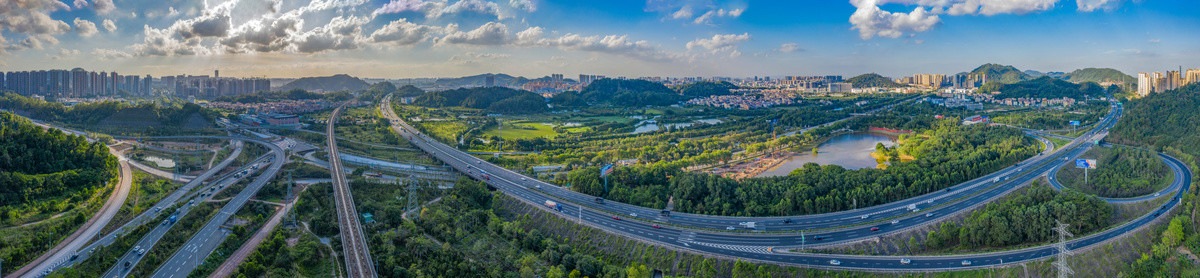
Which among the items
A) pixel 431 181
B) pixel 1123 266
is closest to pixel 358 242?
pixel 431 181

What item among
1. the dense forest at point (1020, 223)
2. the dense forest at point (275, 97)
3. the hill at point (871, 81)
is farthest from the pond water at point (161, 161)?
the hill at point (871, 81)

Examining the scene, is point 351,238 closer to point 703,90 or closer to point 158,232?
point 158,232

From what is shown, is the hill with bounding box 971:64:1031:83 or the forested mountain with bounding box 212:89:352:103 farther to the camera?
the hill with bounding box 971:64:1031:83

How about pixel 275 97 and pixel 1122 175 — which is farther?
pixel 275 97

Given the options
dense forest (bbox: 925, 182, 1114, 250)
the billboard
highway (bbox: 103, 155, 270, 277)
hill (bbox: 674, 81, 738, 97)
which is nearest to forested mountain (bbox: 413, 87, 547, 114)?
hill (bbox: 674, 81, 738, 97)

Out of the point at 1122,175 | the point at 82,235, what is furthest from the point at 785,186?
the point at 82,235

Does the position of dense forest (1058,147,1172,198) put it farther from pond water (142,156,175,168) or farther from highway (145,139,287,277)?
pond water (142,156,175,168)
